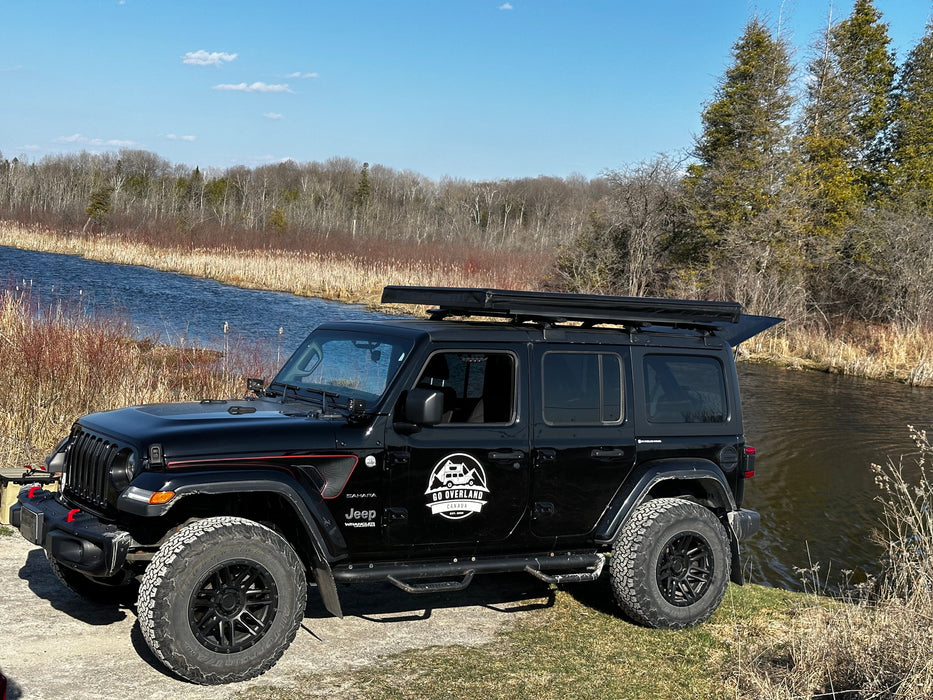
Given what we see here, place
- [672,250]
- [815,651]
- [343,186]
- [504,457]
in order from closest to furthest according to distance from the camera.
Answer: [815,651] < [504,457] < [672,250] < [343,186]

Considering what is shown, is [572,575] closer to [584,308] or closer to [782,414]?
[584,308]

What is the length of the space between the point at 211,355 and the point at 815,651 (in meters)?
12.6

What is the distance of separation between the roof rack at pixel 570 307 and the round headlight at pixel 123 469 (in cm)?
211

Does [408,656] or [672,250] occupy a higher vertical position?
[672,250]

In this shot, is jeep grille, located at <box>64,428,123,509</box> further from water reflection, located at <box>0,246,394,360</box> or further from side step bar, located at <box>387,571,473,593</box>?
water reflection, located at <box>0,246,394,360</box>

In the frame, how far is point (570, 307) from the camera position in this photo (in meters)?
6.40

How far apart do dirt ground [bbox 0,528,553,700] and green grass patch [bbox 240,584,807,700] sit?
0.13m

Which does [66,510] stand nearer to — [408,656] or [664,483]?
[408,656]

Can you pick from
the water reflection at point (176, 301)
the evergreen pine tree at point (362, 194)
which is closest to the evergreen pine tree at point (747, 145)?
the water reflection at point (176, 301)

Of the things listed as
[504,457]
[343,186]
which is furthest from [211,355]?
[343,186]

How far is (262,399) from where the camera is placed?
651 cm

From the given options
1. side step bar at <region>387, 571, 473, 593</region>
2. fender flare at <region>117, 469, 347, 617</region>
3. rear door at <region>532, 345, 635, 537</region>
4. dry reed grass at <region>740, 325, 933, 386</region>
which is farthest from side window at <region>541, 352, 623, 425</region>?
dry reed grass at <region>740, 325, 933, 386</region>

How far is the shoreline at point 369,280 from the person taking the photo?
2811cm

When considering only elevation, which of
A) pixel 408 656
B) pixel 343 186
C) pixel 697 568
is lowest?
pixel 408 656
